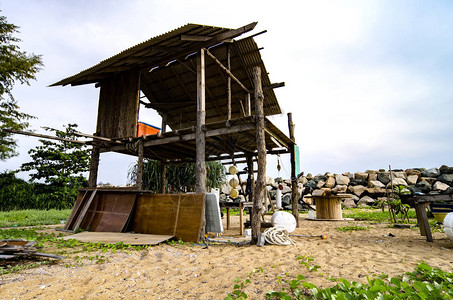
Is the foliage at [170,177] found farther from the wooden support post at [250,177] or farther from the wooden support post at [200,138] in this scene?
the wooden support post at [200,138]

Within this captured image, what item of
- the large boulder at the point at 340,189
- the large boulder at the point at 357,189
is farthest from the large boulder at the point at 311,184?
the large boulder at the point at 357,189

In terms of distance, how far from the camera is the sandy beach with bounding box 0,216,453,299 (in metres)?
2.89

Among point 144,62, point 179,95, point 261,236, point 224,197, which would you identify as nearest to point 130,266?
point 261,236

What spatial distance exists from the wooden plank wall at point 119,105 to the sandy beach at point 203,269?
5.71 m

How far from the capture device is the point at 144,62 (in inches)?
383

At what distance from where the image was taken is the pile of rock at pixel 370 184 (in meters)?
16.6

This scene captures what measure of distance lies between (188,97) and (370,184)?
1450cm

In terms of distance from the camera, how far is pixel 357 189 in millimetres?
17922

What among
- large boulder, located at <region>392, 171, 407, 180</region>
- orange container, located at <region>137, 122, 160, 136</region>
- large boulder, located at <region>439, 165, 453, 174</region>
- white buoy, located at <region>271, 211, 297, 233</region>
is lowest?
white buoy, located at <region>271, 211, 297, 233</region>

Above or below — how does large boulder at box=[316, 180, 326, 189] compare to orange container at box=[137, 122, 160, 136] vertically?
below

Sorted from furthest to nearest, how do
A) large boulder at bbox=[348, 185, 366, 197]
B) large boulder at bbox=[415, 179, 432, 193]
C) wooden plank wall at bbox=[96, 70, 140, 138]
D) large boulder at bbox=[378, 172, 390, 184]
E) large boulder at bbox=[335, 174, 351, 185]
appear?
large boulder at bbox=[335, 174, 351, 185]
large boulder at bbox=[378, 172, 390, 184]
large boulder at bbox=[348, 185, 366, 197]
large boulder at bbox=[415, 179, 432, 193]
wooden plank wall at bbox=[96, 70, 140, 138]

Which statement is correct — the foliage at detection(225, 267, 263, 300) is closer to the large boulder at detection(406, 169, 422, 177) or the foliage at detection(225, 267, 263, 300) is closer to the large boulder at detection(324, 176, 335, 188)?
the large boulder at detection(324, 176, 335, 188)

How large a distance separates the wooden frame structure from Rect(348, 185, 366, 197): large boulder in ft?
33.3

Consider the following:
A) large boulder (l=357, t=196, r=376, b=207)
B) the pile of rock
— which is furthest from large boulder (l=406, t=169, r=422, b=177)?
large boulder (l=357, t=196, r=376, b=207)
